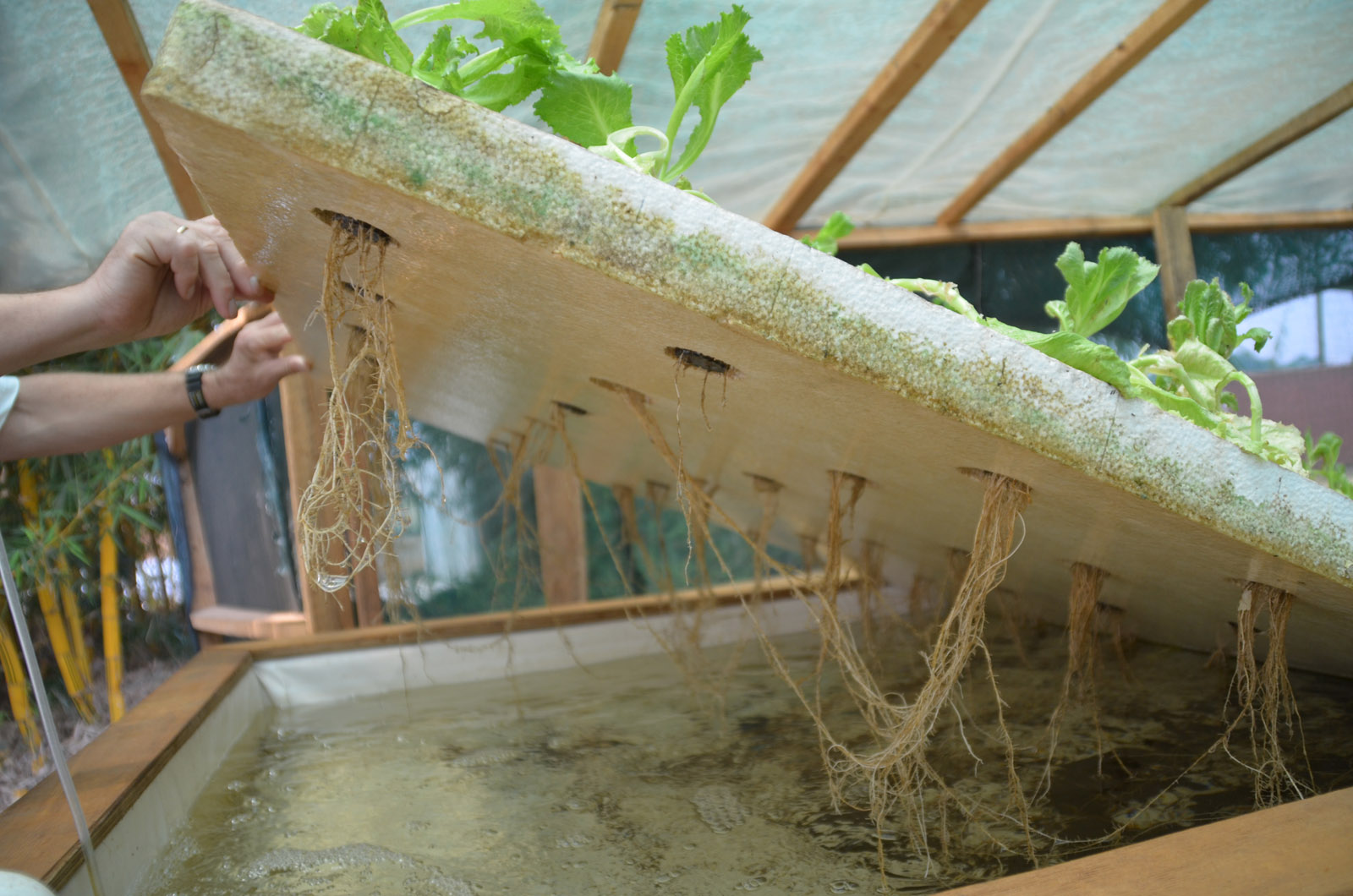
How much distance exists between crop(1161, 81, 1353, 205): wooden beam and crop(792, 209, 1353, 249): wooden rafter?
0.26m

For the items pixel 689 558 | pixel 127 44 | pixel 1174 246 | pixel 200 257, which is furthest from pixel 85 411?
pixel 1174 246

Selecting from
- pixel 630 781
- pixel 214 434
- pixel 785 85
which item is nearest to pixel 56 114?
pixel 214 434

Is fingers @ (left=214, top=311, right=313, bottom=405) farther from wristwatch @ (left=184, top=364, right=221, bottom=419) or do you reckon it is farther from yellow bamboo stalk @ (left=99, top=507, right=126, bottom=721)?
yellow bamboo stalk @ (left=99, top=507, right=126, bottom=721)

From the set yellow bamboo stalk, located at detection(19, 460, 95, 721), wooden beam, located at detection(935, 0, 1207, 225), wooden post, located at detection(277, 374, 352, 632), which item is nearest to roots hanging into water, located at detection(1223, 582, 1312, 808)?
wooden beam, located at detection(935, 0, 1207, 225)

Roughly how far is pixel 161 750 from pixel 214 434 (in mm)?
2832

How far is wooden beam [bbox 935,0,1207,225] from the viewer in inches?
112

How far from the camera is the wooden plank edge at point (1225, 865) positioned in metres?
0.84

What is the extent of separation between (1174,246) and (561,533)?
10.9 feet

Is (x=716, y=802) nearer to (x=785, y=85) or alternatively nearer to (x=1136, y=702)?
(x=1136, y=702)

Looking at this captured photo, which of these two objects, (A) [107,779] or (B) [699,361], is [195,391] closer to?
(A) [107,779]

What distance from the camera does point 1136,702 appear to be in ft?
7.07

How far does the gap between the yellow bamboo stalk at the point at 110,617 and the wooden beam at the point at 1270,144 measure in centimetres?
519

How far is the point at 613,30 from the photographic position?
8.55ft

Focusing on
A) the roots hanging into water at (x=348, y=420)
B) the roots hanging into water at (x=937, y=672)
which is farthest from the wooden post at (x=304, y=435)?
the roots hanging into water at (x=348, y=420)
